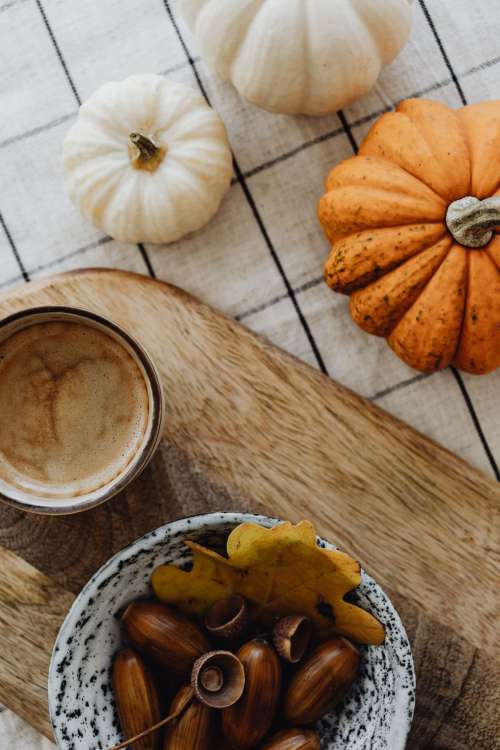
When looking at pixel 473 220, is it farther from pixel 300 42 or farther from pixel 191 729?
pixel 191 729

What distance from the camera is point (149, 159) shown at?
3.07 ft

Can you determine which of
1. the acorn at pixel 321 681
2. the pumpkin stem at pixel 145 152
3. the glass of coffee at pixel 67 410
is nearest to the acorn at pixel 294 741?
the acorn at pixel 321 681

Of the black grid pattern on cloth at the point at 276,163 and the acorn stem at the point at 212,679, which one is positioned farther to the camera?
the black grid pattern on cloth at the point at 276,163

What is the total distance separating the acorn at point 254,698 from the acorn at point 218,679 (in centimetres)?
1

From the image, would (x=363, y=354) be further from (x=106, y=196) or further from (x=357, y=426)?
(x=106, y=196)

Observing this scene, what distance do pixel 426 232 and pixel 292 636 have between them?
0.44 metres

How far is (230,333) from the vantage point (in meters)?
0.97

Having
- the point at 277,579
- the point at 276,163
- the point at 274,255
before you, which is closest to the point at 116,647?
the point at 277,579

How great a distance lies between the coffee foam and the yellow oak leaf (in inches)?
Result: 5.5

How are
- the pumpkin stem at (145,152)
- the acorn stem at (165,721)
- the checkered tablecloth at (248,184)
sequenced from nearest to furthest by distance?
the acorn stem at (165,721) < the pumpkin stem at (145,152) < the checkered tablecloth at (248,184)

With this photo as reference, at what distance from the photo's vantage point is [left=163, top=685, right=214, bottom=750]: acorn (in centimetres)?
81

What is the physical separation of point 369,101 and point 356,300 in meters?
0.28

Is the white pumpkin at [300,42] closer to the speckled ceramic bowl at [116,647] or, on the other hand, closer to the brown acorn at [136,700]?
the speckled ceramic bowl at [116,647]

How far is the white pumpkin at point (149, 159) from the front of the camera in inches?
37.5
